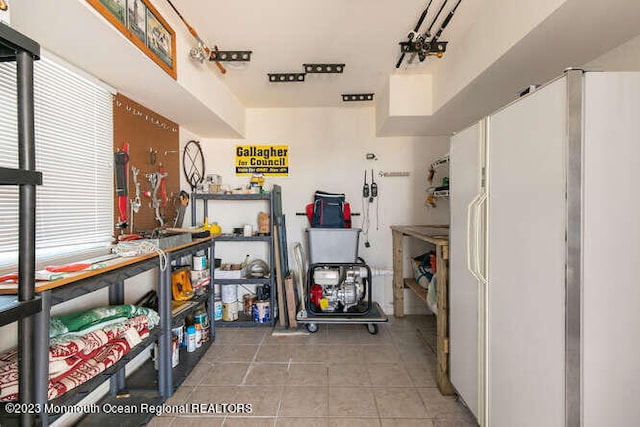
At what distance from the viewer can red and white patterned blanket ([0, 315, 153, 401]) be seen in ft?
3.74

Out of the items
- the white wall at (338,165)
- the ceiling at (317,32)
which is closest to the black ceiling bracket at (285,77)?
the ceiling at (317,32)

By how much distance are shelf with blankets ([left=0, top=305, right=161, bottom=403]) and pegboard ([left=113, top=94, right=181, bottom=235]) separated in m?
0.70

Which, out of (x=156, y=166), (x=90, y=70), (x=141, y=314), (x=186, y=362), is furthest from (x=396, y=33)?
(x=186, y=362)

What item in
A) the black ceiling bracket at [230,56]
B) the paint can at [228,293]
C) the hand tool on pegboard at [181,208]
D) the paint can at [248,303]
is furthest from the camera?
the paint can at [248,303]

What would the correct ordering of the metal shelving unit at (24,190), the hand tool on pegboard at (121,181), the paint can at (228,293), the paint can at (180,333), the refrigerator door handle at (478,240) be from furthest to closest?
1. the paint can at (228,293)
2. the paint can at (180,333)
3. the hand tool on pegboard at (121,181)
4. the refrigerator door handle at (478,240)
5. the metal shelving unit at (24,190)

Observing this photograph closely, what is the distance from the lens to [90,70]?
1802mm

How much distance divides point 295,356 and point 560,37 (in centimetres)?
279

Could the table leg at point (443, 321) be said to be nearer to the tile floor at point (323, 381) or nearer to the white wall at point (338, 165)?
the tile floor at point (323, 381)

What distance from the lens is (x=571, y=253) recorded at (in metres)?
1.00

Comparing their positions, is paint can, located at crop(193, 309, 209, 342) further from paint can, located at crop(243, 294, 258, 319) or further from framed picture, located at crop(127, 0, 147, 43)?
framed picture, located at crop(127, 0, 147, 43)

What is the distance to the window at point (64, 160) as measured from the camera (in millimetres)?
1389

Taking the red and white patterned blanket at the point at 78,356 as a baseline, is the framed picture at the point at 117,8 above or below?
above

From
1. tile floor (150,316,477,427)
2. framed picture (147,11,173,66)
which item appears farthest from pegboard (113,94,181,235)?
tile floor (150,316,477,427)

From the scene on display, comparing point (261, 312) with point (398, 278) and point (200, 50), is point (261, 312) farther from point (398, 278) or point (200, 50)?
point (200, 50)
